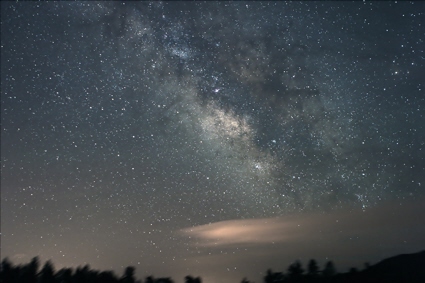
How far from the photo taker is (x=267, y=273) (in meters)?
19.4

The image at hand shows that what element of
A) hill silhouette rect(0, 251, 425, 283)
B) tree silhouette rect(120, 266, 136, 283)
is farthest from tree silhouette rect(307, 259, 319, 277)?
tree silhouette rect(120, 266, 136, 283)

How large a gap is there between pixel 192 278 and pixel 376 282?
8.26 m

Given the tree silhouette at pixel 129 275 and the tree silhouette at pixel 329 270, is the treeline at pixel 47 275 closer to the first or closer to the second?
the tree silhouette at pixel 129 275

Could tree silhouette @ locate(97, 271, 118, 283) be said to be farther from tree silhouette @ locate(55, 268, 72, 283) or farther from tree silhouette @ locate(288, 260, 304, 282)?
tree silhouette @ locate(288, 260, 304, 282)

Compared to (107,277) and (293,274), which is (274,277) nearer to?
(293,274)

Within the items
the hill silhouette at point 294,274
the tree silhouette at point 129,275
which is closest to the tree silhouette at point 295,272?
the hill silhouette at point 294,274

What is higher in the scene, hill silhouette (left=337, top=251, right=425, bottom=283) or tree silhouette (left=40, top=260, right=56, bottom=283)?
tree silhouette (left=40, top=260, right=56, bottom=283)

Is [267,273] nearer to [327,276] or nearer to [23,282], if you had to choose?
[327,276]

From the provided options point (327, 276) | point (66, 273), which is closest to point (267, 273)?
point (327, 276)

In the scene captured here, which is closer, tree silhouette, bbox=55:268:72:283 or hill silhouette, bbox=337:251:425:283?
tree silhouette, bbox=55:268:72:283

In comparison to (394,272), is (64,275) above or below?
above

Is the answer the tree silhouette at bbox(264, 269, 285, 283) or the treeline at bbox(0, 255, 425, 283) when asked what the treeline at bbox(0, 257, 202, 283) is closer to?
the treeline at bbox(0, 255, 425, 283)

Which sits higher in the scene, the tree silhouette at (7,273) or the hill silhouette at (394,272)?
the tree silhouette at (7,273)

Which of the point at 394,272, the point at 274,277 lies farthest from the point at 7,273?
the point at 394,272
